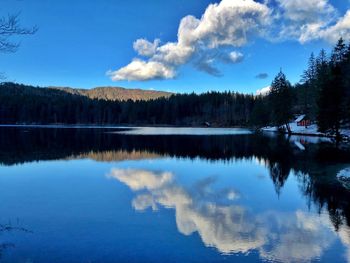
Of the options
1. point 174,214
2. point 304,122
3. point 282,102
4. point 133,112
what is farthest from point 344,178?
point 133,112

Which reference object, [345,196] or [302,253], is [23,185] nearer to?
[302,253]

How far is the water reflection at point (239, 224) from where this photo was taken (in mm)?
10327

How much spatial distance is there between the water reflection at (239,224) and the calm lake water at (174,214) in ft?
0.12

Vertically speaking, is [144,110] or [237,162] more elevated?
[144,110]

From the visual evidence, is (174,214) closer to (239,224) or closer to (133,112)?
(239,224)

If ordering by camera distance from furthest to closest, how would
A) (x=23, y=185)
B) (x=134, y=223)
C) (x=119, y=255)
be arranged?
(x=23, y=185) → (x=134, y=223) → (x=119, y=255)

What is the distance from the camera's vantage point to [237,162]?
3108 centimetres

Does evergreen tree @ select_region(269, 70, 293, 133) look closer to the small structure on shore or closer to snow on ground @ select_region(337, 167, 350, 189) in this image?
the small structure on shore

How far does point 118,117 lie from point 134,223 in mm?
188946

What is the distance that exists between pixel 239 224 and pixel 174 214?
8.99 feet

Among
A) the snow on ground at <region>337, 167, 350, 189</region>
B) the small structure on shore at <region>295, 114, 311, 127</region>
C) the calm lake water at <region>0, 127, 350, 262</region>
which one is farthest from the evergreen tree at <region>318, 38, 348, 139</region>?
the small structure on shore at <region>295, 114, 311, 127</region>

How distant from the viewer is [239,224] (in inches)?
500

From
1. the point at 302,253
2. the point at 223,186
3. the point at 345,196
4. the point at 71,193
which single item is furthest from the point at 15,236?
the point at 345,196

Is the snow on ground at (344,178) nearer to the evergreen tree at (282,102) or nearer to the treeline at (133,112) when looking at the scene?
the evergreen tree at (282,102)
